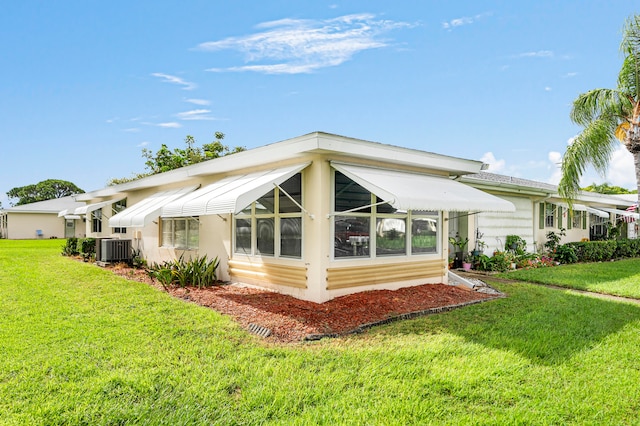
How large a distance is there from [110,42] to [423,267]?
45.4ft

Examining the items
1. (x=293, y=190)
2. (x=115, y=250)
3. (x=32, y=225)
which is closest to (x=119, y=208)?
(x=115, y=250)

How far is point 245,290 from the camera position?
10477 mm

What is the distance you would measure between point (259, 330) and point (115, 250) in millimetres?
12524

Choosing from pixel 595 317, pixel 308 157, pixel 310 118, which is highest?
pixel 310 118

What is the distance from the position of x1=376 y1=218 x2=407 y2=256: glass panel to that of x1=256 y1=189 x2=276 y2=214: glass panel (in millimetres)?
2700

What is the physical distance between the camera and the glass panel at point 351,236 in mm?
9062

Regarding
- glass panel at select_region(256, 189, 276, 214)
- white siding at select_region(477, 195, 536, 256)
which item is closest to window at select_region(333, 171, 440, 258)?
glass panel at select_region(256, 189, 276, 214)

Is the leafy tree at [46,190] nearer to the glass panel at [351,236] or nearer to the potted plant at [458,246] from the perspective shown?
the potted plant at [458,246]

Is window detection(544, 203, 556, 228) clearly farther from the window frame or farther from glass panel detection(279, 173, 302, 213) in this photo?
the window frame

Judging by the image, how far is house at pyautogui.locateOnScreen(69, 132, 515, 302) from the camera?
857cm

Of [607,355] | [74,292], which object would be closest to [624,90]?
[607,355]

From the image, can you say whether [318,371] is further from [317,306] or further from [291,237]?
[291,237]

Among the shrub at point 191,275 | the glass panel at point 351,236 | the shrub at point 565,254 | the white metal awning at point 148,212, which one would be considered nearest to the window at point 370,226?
the glass panel at point 351,236

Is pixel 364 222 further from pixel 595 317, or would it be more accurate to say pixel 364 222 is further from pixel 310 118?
pixel 310 118
